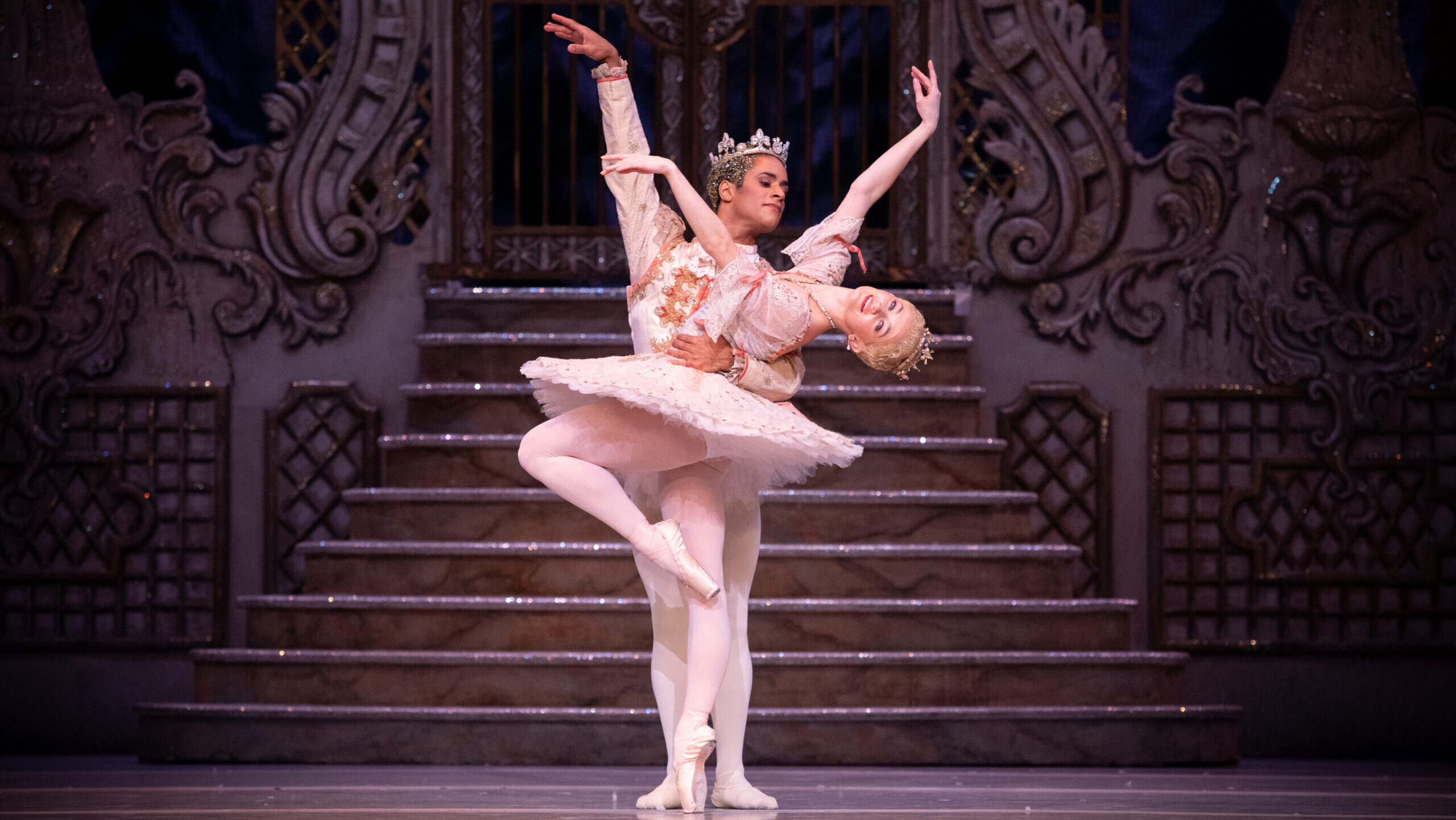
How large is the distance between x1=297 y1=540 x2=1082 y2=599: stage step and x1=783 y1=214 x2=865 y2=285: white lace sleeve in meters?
1.65

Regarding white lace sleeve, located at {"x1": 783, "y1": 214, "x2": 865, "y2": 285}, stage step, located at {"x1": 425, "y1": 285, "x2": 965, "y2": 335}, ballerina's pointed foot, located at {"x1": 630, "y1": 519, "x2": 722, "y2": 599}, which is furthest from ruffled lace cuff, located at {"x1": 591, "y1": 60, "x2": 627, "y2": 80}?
stage step, located at {"x1": 425, "y1": 285, "x2": 965, "y2": 335}

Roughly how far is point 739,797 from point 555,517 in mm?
1958

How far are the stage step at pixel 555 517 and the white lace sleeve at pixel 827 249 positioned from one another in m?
1.79

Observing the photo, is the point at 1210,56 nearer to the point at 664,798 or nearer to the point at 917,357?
the point at 917,357

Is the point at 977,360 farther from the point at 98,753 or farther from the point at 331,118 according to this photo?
the point at 98,753

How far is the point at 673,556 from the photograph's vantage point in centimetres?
341

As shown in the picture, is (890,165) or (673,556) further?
(890,165)

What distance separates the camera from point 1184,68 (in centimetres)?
622

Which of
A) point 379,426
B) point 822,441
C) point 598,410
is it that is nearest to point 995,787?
point 822,441

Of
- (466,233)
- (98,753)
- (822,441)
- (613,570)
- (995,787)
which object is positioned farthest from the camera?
(466,233)

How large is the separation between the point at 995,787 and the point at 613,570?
5.04ft

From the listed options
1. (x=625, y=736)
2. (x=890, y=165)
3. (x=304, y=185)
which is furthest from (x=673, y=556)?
(x=304, y=185)

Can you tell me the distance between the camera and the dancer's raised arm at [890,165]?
3.66 meters

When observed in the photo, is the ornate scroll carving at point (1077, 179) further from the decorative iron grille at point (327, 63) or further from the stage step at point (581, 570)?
the decorative iron grille at point (327, 63)
